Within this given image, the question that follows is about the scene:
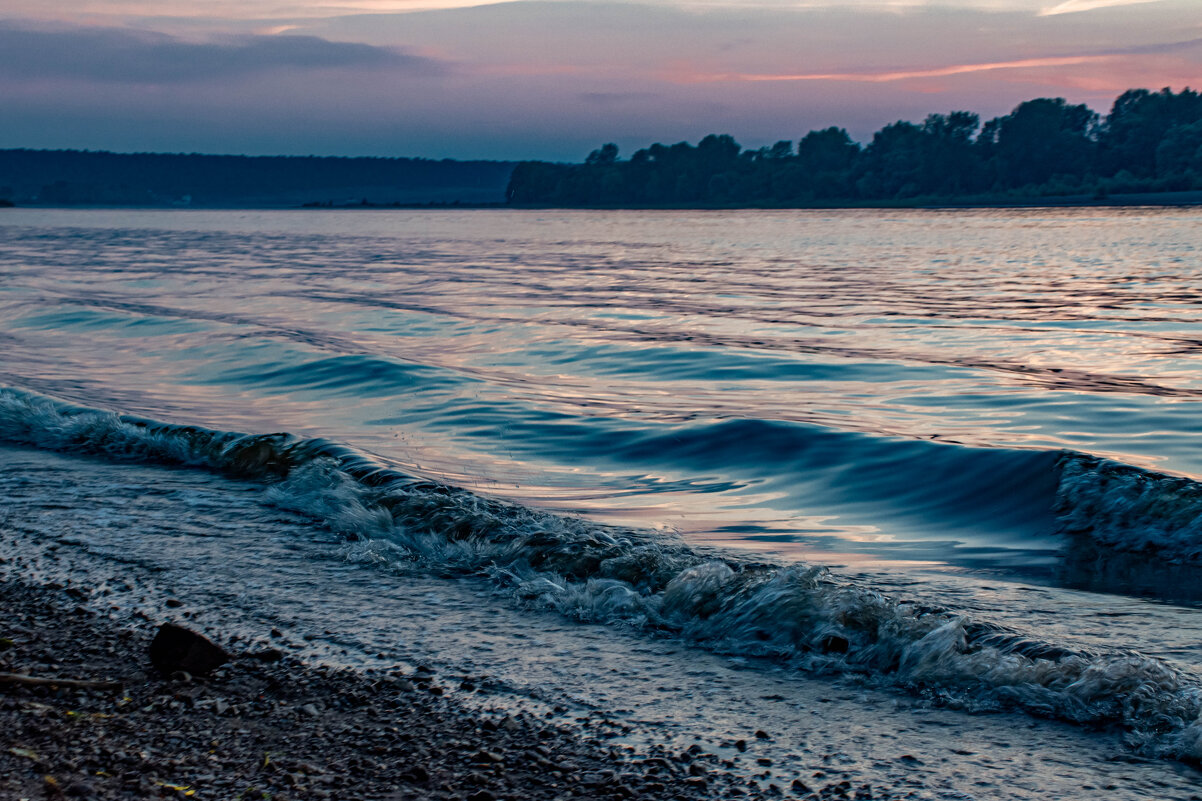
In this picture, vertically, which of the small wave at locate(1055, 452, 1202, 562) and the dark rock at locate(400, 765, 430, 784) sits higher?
the small wave at locate(1055, 452, 1202, 562)

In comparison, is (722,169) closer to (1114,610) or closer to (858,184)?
(858,184)

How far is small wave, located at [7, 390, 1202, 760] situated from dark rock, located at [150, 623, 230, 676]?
69.1 inches

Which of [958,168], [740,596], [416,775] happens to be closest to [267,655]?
[416,775]

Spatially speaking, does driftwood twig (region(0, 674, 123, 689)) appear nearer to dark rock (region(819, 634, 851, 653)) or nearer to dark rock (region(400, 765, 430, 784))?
dark rock (region(400, 765, 430, 784))

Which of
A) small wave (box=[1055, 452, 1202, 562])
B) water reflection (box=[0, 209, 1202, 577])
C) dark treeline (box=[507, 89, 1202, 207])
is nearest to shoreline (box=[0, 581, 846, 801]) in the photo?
water reflection (box=[0, 209, 1202, 577])

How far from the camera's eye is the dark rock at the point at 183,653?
431 centimetres

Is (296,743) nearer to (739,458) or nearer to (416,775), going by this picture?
(416,775)

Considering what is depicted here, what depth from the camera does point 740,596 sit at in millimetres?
5355

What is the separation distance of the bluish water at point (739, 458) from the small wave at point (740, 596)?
0.02 m

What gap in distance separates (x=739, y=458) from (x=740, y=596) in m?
4.38

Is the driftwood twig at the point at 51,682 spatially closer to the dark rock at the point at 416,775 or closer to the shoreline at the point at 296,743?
the shoreline at the point at 296,743

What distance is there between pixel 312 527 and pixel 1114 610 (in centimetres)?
485

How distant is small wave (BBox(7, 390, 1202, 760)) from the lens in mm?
4176

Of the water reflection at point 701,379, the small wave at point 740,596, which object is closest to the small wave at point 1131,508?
the small wave at point 740,596
